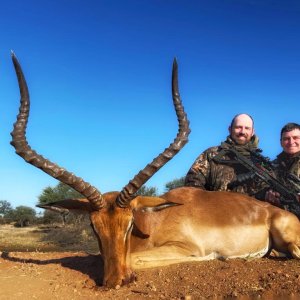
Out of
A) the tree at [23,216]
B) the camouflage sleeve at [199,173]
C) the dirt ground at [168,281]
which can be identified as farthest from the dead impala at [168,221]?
the tree at [23,216]

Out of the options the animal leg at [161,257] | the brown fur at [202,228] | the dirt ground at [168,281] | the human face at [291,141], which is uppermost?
the human face at [291,141]

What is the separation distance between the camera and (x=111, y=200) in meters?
6.06

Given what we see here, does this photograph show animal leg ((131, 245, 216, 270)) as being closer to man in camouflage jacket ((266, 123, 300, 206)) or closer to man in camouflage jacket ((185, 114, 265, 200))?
man in camouflage jacket ((266, 123, 300, 206))

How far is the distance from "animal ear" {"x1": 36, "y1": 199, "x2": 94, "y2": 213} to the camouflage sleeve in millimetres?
3757

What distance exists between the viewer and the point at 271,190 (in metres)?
8.99

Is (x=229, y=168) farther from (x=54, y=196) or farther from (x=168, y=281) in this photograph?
(x=54, y=196)

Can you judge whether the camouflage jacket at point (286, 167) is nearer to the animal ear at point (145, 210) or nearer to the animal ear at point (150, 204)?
the animal ear at point (145, 210)

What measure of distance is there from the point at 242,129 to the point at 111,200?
469cm

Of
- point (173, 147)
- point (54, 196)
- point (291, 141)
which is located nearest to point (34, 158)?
point (173, 147)

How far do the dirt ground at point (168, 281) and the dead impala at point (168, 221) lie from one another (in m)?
0.29

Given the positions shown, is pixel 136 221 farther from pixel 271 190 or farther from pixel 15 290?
pixel 271 190

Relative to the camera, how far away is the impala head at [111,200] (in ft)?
18.1

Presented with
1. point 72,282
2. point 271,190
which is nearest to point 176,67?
point 72,282

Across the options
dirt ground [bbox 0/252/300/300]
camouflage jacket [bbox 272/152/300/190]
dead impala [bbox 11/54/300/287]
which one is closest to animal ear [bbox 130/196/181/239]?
dead impala [bbox 11/54/300/287]
